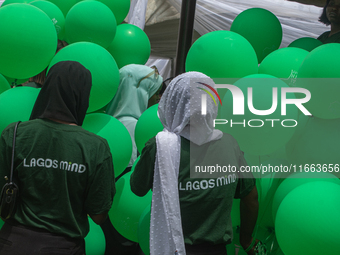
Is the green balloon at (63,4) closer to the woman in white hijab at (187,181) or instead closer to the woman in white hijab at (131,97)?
the woman in white hijab at (131,97)

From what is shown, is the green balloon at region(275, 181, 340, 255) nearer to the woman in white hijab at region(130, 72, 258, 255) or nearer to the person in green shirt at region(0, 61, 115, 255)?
the woman in white hijab at region(130, 72, 258, 255)

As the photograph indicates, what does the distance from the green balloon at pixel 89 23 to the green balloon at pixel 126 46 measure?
1.29 feet

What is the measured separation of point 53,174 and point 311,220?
3.82 feet

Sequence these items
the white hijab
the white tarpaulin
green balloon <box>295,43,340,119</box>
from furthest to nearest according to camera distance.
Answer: the white tarpaulin < green balloon <box>295,43,340,119</box> < the white hijab

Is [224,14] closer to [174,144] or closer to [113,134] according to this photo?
[113,134]

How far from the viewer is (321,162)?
1876 mm

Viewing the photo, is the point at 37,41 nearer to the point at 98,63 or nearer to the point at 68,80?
the point at 98,63

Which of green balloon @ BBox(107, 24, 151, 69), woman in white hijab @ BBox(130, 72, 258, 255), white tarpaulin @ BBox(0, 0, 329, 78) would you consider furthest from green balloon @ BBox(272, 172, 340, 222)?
white tarpaulin @ BBox(0, 0, 329, 78)

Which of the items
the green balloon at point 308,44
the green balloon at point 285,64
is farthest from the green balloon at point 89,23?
the green balloon at point 308,44

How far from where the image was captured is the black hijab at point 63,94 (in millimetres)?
1551

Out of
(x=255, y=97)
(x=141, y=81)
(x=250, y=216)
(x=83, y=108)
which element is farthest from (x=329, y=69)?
(x=141, y=81)

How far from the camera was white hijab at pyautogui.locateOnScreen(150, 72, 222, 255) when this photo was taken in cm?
148

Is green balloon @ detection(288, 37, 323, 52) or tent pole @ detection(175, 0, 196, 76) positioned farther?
tent pole @ detection(175, 0, 196, 76)

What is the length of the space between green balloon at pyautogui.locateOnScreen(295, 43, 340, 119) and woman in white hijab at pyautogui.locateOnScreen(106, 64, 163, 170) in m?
1.34
